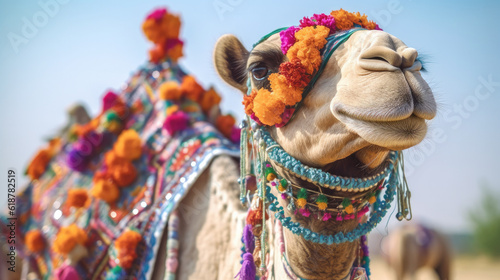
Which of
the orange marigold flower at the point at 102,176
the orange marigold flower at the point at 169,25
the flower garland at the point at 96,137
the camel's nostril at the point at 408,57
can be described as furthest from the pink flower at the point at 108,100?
the camel's nostril at the point at 408,57

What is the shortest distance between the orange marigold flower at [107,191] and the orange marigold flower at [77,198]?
302 millimetres

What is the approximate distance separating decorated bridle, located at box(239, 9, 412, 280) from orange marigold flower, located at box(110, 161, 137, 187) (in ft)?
5.94

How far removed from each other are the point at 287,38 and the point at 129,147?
2.19 meters

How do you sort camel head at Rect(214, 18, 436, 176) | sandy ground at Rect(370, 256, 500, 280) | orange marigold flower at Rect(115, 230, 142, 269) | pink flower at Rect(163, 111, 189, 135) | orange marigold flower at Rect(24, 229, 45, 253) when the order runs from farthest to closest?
sandy ground at Rect(370, 256, 500, 280), orange marigold flower at Rect(24, 229, 45, 253), pink flower at Rect(163, 111, 189, 135), orange marigold flower at Rect(115, 230, 142, 269), camel head at Rect(214, 18, 436, 176)

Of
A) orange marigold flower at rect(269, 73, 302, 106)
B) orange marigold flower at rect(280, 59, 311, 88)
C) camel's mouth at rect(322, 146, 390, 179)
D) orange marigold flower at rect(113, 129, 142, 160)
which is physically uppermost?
orange marigold flower at rect(280, 59, 311, 88)

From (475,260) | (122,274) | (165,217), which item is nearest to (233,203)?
(165,217)

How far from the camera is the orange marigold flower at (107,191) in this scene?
3830 millimetres

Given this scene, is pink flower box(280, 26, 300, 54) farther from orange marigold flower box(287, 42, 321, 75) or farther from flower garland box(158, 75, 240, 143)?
flower garland box(158, 75, 240, 143)

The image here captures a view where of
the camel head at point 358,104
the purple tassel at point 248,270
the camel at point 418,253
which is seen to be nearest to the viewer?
the camel head at point 358,104

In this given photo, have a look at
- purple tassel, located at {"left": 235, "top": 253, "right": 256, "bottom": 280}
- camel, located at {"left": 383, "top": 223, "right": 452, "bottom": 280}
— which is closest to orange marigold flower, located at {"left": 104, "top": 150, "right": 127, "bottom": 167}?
purple tassel, located at {"left": 235, "top": 253, "right": 256, "bottom": 280}

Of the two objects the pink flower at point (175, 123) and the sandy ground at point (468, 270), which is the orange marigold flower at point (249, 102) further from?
the sandy ground at point (468, 270)

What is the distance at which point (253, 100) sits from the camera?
7.41ft

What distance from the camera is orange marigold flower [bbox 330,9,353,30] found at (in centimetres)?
227

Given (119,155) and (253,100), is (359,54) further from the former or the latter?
(119,155)
